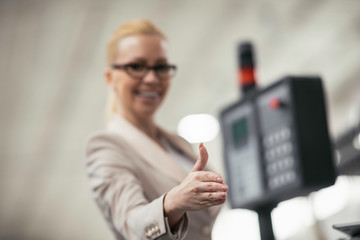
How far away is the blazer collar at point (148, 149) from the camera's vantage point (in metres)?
0.94

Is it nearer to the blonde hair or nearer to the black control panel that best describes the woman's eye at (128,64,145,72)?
the blonde hair

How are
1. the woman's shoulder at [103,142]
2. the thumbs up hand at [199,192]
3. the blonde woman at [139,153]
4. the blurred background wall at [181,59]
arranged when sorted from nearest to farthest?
the thumbs up hand at [199,192], the blonde woman at [139,153], the woman's shoulder at [103,142], the blurred background wall at [181,59]

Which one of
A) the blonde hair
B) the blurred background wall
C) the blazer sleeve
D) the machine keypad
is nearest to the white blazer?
the blazer sleeve

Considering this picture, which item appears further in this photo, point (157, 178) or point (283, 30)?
point (283, 30)

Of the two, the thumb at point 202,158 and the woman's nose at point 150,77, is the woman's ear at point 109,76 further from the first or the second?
the thumb at point 202,158

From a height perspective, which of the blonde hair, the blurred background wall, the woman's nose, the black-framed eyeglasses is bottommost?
the woman's nose

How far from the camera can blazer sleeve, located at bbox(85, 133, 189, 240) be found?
80 centimetres

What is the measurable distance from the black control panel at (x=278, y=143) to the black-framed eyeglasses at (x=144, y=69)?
0.33 meters

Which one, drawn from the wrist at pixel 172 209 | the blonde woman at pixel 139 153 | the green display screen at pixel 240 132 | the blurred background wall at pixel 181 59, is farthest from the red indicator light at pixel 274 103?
the blurred background wall at pixel 181 59

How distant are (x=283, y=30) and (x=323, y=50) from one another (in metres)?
0.71

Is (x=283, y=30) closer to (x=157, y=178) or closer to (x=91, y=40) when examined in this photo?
(x=91, y=40)

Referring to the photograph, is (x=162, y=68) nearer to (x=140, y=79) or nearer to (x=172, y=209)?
(x=140, y=79)

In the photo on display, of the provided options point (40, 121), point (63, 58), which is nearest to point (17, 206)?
point (40, 121)

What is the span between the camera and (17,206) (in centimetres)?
1332
